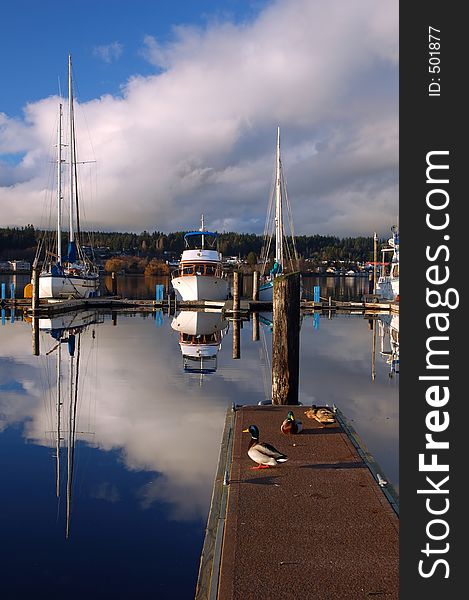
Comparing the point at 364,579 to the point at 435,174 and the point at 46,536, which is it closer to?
the point at 435,174

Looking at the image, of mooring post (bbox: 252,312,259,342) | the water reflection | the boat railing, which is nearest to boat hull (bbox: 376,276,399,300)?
mooring post (bbox: 252,312,259,342)

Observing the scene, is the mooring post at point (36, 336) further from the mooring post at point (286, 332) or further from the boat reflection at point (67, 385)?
the mooring post at point (286, 332)

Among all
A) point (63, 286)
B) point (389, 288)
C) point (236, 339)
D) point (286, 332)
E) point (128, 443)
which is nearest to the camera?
point (128, 443)

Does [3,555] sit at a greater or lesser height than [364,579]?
lesser

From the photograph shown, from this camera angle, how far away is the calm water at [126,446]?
8.15 m

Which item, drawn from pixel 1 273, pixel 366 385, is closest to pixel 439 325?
pixel 366 385

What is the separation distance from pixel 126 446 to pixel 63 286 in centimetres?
4332

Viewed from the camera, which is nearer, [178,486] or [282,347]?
[178,486]

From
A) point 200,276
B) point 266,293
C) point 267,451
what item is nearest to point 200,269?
point 200,276

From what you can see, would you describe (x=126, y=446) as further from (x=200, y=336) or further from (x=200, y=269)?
(x=200, y=269)

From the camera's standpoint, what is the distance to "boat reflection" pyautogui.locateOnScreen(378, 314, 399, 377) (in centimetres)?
2541

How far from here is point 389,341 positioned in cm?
3369

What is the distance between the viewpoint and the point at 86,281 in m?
57.5

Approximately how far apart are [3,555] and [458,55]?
27.8 ft
